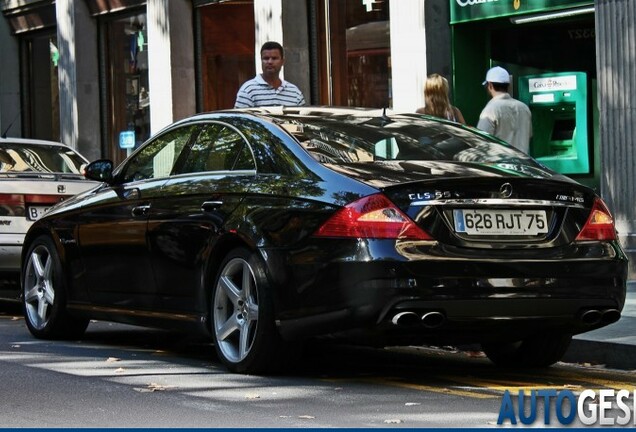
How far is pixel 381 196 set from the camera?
25.8 ft

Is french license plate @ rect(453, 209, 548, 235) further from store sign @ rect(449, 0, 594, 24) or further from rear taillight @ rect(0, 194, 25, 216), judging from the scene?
store sign @ rect(449, 0, 594, 24)

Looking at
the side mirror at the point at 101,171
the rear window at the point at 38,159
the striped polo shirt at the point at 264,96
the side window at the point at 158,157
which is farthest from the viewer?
the rear window at the point at 38,159

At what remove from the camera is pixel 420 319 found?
7828 millimetres

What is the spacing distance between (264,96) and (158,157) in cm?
300

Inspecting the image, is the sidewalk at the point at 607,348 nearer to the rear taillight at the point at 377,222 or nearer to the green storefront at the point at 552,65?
the rear taillight at the point at 377,222

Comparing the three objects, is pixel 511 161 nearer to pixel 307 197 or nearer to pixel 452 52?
pixel 307 197

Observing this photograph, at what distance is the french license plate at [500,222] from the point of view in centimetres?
792

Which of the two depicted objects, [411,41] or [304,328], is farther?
[411,41]

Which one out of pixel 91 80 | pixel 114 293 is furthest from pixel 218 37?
pixel 114 293

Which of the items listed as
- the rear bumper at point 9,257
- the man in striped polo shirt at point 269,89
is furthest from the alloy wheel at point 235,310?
the rear bumper at point 9,257

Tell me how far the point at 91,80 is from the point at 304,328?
59.6ft

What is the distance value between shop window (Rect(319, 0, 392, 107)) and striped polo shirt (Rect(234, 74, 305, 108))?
5.43 meters

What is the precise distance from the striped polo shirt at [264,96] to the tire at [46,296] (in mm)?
2459

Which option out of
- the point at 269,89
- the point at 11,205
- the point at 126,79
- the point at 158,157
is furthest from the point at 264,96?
the point at 126,79
